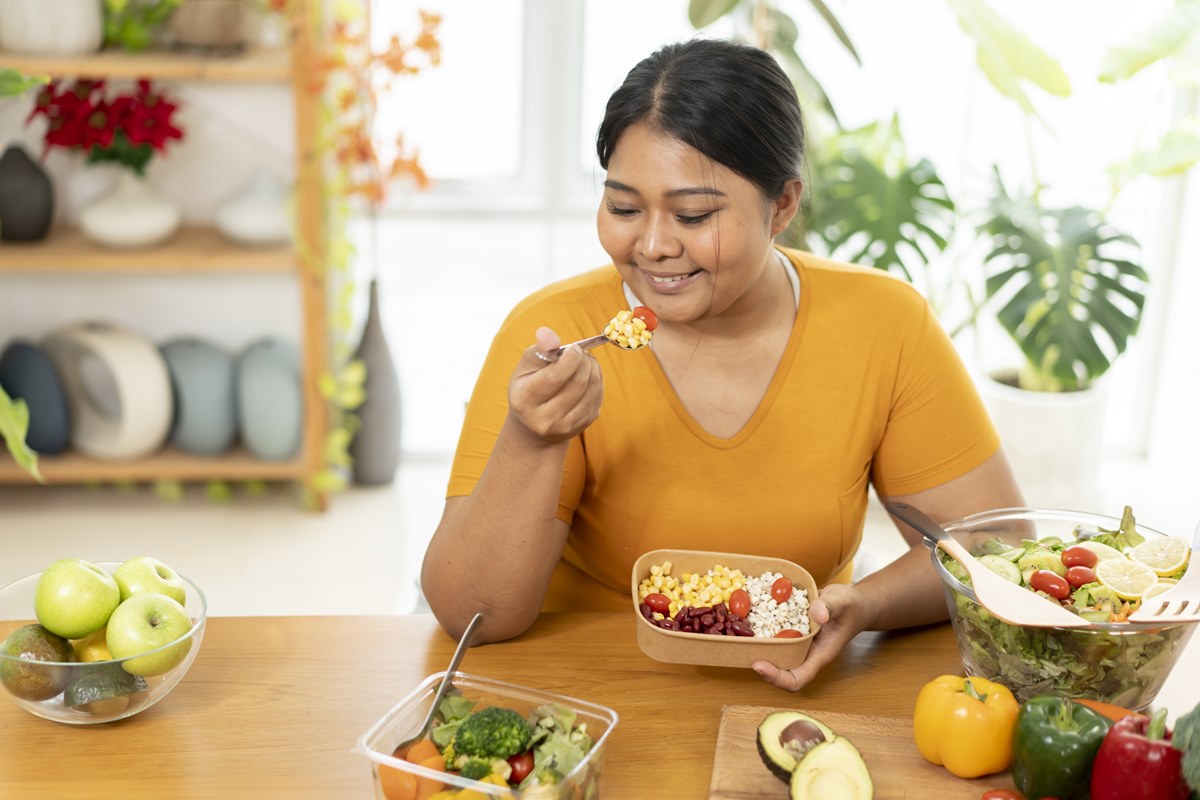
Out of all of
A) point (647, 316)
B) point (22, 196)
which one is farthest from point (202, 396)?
point (647, 316)

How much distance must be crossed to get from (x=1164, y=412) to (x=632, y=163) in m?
3.17

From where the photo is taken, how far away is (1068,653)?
51.1 inches

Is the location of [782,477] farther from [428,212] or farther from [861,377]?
[428,212]

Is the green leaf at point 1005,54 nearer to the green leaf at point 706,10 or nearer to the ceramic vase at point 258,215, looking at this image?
the green leaf at point 706,10

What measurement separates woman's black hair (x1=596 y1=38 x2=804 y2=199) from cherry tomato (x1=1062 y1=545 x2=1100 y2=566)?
545mm

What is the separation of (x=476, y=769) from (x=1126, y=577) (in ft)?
2.28

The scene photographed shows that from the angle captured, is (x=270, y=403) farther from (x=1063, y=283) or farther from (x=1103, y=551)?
(x=1103, y=551)

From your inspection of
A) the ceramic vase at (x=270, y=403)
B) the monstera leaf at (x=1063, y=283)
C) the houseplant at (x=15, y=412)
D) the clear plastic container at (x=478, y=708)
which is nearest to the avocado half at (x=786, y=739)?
the clear plastic container at (x=478, y=708)

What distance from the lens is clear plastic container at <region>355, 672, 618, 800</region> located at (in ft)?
3.66

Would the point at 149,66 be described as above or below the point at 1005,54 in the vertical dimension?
below

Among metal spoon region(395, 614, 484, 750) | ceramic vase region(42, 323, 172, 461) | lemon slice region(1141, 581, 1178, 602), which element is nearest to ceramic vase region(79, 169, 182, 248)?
ceramic vase region(42, 323, 172, 461)

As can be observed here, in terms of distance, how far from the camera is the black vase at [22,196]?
10.6 ft

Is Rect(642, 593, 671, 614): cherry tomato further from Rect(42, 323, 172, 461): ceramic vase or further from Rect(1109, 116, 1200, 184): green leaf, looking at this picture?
Rect(42, 323, 172, 461): ceramic vase

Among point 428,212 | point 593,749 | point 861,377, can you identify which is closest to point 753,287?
point 861,377
